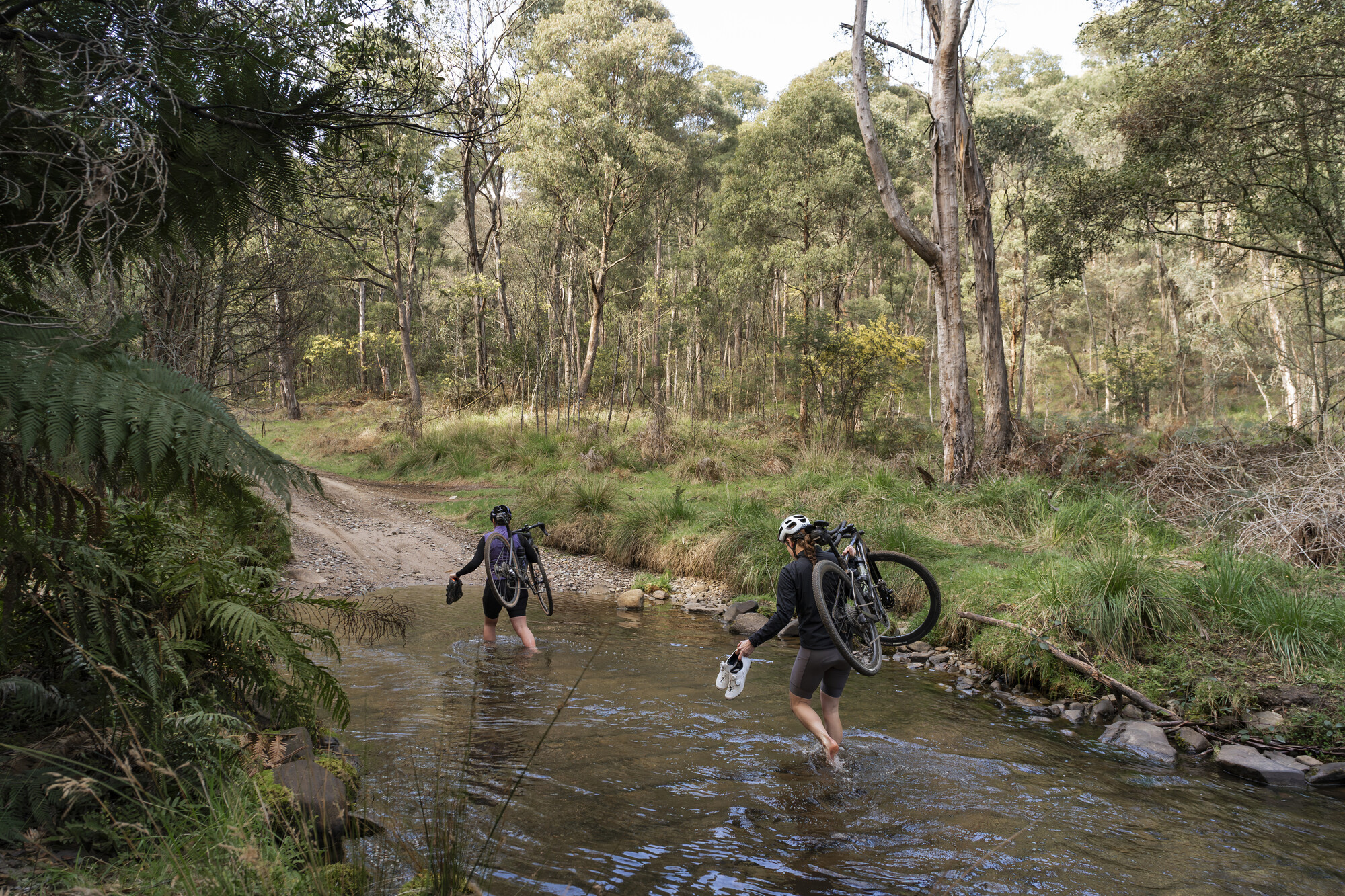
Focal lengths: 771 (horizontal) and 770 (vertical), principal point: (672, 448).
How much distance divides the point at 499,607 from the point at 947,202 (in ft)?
35.2

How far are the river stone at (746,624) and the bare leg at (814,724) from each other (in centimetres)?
408

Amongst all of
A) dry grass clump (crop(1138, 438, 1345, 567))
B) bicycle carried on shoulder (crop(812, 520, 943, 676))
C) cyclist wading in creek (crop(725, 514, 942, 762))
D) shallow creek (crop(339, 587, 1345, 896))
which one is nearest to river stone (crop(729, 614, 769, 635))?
shallow creek (crop(339, 587, 1345, 896))

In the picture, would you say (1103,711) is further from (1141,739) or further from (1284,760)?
(1284,760)

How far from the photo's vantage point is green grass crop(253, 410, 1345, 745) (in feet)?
24.3

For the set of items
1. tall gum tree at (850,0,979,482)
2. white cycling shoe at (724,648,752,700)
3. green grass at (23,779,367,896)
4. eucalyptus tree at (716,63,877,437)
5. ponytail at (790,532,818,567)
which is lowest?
white cycling shoe at (724,648,752,700)

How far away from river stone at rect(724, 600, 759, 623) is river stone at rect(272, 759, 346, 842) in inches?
284

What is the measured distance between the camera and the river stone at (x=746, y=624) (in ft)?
34.1

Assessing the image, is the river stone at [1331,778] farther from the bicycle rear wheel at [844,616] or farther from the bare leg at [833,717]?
the bare leg at [833,717]

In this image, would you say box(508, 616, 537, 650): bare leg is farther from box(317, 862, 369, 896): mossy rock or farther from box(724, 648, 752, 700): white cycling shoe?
box(317, 862, 369, 896): mossy rock

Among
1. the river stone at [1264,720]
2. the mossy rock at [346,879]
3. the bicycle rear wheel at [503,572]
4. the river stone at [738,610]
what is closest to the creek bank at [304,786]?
the mossy rock at [346,879]

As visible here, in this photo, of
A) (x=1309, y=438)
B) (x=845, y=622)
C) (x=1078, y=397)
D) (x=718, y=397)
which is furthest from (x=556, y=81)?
(x=1078, y=397)

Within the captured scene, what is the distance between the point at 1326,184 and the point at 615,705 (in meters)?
14.6

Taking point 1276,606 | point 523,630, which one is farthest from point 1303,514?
point 523,630

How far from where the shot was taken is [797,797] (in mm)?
5527
